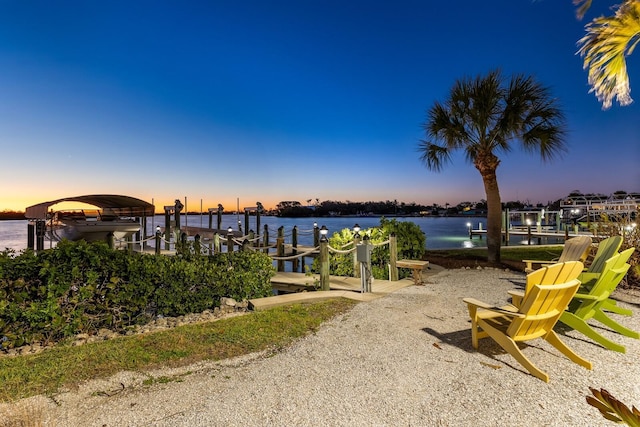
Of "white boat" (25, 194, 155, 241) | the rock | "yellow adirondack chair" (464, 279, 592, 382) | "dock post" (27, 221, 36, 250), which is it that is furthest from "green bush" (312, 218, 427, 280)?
"dock post" (27, 221, 36, 250)

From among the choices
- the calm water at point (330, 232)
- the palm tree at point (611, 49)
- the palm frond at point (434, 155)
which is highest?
the palm tree at point (611, 49)

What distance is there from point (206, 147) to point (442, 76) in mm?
17967

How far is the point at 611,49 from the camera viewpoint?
6496 mm

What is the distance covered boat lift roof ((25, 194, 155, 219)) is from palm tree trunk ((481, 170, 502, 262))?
17474 mm

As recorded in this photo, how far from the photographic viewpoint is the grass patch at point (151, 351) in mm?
3141

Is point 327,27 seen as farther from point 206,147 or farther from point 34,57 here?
point 206,147

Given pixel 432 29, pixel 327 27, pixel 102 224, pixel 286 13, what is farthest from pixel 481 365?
pixel 102 224

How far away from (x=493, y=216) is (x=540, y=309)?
813cm

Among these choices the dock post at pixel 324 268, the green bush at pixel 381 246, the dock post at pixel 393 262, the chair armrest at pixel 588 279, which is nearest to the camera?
the chair armrest at pixel 588 279

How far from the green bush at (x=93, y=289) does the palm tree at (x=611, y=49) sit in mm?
7683

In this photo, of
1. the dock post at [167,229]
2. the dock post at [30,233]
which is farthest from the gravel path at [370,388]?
the dock post at [30,233]

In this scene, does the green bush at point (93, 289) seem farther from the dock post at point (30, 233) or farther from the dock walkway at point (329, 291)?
the dock post at point (30, 233)

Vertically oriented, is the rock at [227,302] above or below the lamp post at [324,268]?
below

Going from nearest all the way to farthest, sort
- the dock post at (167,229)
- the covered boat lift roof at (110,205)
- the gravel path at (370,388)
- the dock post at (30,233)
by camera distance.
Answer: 1. the gravel path at (370,388)
2. the covered boat lift roof at (110,205)
3. the dock post at (30,233)
4. the dock post at (167,229)
